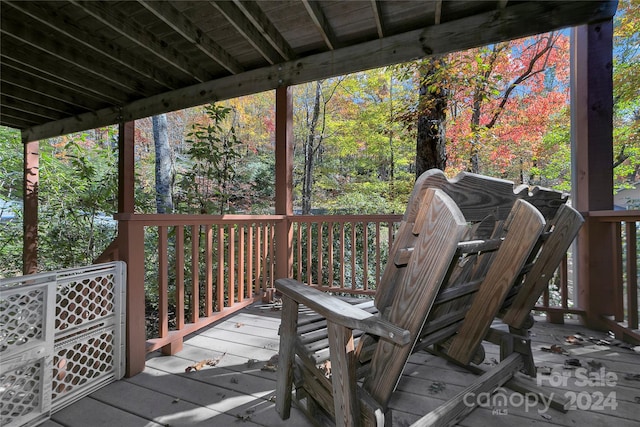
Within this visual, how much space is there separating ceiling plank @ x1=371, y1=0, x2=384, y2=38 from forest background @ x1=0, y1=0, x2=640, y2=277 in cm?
149

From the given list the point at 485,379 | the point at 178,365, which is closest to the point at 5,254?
the point at 178,365

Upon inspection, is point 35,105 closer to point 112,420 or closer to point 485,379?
point 112,420

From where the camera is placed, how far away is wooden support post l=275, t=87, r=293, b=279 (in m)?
3.02

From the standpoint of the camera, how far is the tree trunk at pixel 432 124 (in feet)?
12.0

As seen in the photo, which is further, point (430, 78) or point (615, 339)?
point (430, 78)

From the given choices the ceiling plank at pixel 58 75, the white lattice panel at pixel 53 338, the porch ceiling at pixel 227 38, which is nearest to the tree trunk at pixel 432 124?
the porch ceiling at pixel 227 38

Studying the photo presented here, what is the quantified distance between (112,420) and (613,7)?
391cm

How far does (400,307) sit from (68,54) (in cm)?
366

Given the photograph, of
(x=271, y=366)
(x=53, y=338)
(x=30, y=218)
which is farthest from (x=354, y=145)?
(x=53, y=338)

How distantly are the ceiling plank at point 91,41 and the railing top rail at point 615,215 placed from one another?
4191mm

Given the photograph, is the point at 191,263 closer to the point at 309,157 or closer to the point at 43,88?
the point at 43,88

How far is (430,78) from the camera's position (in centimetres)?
370

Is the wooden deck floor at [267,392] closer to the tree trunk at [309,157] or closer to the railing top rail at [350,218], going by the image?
the railing top rail at [350,218]

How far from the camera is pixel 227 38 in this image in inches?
104
